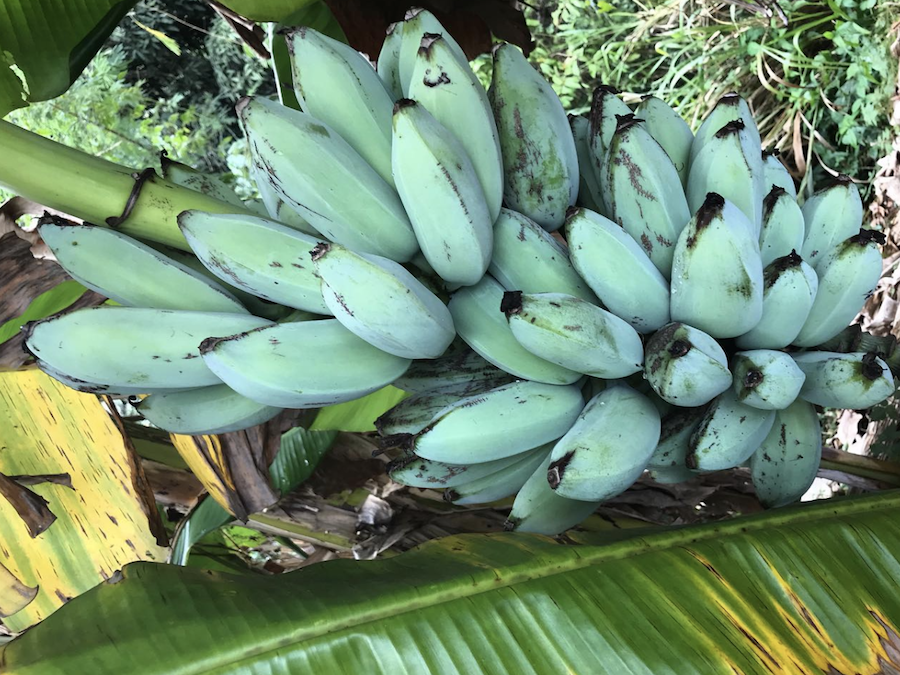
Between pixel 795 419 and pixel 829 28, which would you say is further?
pixel 829 28

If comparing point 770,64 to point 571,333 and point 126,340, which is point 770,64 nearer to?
point 571,333

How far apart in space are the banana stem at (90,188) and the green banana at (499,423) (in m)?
0.25

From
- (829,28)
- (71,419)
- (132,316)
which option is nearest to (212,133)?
(829,28)

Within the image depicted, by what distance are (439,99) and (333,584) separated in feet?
1.25

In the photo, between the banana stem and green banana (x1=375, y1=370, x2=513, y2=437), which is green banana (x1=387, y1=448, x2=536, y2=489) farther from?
the banana stem

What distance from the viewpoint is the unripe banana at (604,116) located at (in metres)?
0.57

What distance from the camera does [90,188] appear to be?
1.65ft

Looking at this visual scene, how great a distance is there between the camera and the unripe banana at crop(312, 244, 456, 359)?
427 millimetres

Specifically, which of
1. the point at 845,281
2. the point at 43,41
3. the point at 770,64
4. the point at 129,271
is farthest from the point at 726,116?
the point at 770,64

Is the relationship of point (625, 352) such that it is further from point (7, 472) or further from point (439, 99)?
point (7, 472)

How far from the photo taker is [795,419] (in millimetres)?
541

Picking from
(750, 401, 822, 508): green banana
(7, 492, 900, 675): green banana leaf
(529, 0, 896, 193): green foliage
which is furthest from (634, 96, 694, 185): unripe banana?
(529, 0, 896, 193): green foliage

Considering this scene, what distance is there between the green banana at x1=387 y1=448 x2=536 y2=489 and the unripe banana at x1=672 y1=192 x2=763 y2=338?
0.59 feet

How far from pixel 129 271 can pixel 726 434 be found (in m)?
0.48
